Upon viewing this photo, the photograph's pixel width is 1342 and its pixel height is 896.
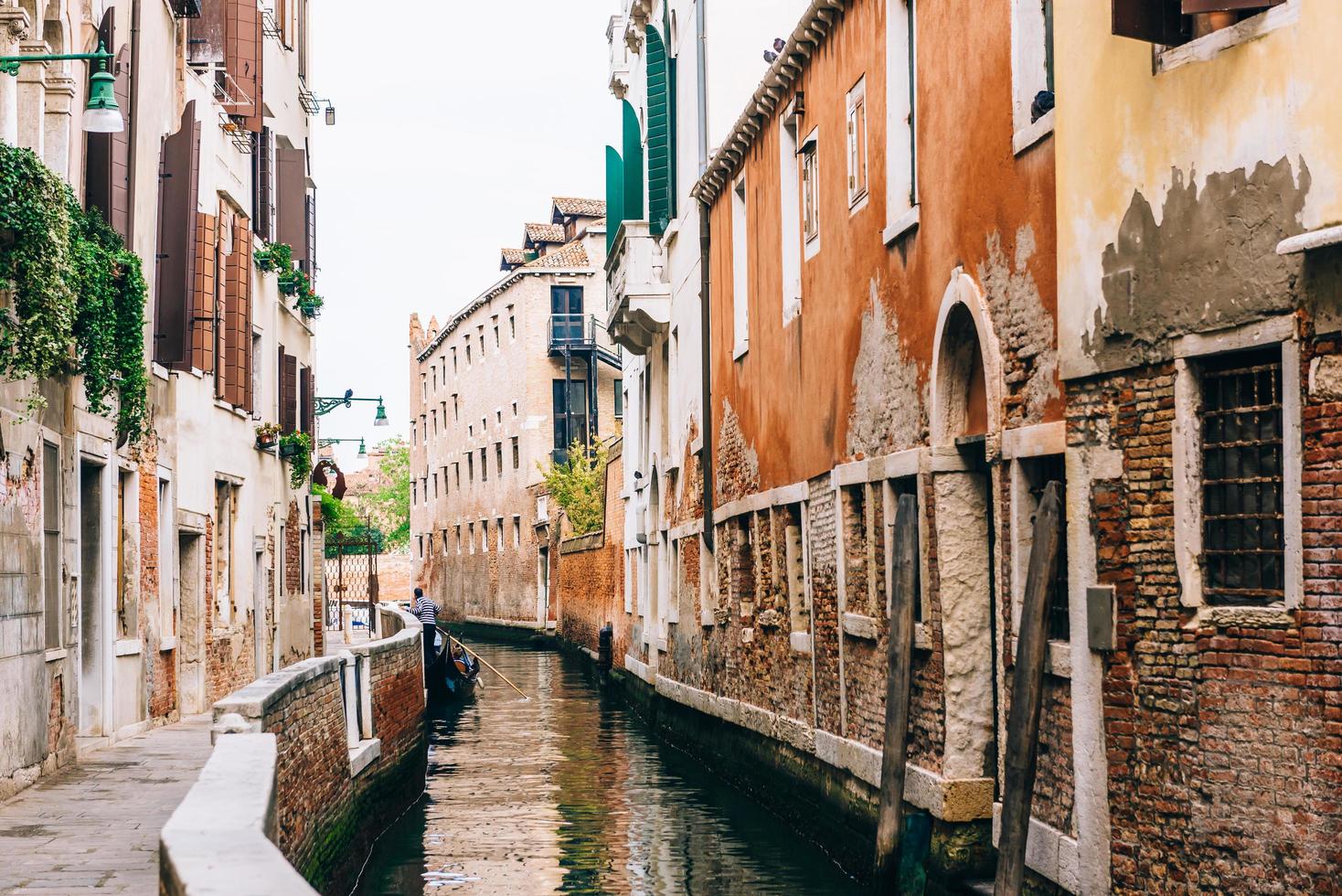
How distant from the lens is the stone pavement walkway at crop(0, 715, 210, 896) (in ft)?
22.4

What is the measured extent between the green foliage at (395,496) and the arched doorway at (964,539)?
70.9 metres

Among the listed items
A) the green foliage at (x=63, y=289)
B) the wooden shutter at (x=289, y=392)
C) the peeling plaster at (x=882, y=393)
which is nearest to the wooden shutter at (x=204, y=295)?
the green foliage at (x=63, y=289)

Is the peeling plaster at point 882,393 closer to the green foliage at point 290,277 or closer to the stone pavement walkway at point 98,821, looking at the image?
the stone pavement walkway at point 98,821

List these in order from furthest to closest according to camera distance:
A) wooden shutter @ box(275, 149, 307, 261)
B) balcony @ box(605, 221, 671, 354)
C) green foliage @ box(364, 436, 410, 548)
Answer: green foliage @ box(364, 436, 410, 548)
balcony @ box(605, 221, 671, 354)
wooden shutter @ box(275, 149, 307, 261)

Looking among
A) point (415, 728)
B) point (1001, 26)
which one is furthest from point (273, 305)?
point (1001, 26)

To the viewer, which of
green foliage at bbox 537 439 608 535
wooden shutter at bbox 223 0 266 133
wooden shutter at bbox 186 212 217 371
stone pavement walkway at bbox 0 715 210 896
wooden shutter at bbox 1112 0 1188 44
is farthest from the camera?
green foliage at bbox 537 439 608 535

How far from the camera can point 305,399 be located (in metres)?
22.7

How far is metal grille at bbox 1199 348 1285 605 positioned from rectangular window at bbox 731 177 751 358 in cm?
887

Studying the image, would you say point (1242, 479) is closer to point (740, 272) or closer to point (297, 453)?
point (740, 272)

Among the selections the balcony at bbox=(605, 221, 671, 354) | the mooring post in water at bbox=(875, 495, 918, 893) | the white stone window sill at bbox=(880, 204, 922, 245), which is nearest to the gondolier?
the balcony at bbox=(605, 221, 671, 354)

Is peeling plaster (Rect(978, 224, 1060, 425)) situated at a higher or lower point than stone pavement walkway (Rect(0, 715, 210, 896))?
higher

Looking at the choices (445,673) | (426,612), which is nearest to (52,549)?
(445,673)

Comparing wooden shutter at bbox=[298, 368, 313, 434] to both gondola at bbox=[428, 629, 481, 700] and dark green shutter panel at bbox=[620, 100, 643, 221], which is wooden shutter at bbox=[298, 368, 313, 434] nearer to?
gondola at bbox=[428, 629, 481, 700]

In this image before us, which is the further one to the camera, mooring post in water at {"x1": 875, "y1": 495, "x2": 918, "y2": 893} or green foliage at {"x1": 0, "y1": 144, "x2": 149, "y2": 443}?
mooring post in water at {"x1": 875, "y1": 495, "x2": 918, "y2": 893}
